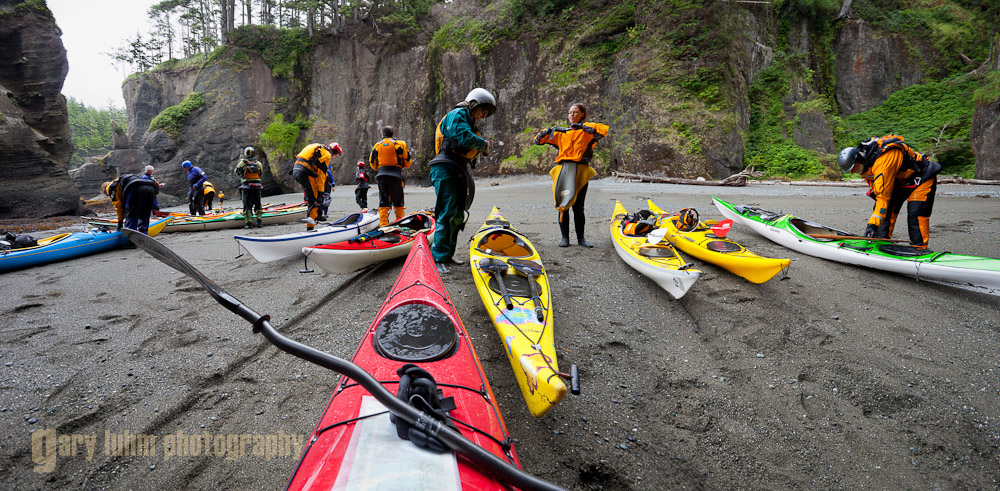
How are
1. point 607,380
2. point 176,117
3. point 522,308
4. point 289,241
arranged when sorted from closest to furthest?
1. point 607,380
2. point 522,308
3. point 289,241
4. point 176,117

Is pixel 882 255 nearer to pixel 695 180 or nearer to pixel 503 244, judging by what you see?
pixel 503 244

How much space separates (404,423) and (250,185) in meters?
8.51

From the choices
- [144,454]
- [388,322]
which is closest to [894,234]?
[388,322]

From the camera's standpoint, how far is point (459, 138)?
3.87 metres

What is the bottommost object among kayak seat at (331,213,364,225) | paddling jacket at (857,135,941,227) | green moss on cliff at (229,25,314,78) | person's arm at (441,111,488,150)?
kayak seat at (331,213,364,225)

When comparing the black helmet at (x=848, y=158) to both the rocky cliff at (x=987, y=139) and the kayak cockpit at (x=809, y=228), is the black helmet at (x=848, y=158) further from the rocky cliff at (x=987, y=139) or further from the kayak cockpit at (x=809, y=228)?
the rocky cliff at (x=987, y=139)

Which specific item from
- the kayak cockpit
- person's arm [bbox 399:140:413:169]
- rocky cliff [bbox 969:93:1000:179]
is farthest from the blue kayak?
rocky cliff [bbox 969:93:1000:179]

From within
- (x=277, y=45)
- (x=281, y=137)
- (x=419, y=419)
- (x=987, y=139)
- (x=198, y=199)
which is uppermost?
(x=277, y=45)

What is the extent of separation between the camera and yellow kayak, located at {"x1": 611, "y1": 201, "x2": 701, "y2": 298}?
3.26 m

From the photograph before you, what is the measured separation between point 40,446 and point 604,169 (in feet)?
47.7

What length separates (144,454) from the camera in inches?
72.4

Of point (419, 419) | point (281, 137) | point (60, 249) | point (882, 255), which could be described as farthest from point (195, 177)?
point (281, 137)

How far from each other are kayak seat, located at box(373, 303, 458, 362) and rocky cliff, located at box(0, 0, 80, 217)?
19.2 meters

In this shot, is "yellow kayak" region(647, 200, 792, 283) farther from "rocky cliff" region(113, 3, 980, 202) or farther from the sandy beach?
"rocky cliff" region(113, 3, 980, 202)
